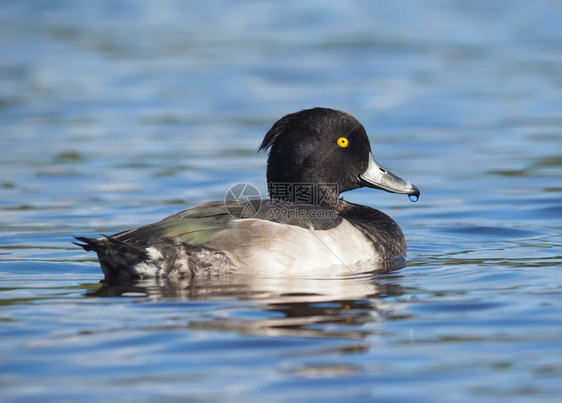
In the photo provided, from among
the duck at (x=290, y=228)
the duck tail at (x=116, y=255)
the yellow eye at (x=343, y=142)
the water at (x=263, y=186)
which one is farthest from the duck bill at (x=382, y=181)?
the duck tail at (x=116, y=255)

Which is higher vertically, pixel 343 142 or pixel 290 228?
pixel 343 142

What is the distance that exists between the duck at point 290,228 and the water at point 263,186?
0.21 meters

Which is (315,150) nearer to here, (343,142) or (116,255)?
(343,142)

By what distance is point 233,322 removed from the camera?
566 cm

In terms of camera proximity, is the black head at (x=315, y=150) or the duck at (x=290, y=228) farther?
the black head at (x=315, y=150)

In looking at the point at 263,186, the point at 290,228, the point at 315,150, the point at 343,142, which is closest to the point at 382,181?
the point at 343,142

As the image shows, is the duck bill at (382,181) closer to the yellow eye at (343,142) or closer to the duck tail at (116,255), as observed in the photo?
the yellow eye at (343,142)

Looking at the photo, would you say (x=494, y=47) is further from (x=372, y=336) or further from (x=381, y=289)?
(x=372, y=336)

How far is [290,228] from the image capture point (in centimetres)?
696

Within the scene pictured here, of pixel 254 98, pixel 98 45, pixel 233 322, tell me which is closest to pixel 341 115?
pixel 233 322

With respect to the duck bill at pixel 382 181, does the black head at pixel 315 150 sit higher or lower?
higher

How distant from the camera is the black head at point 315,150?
299 inches

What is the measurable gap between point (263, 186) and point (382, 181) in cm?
279

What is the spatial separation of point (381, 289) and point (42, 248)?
3.09 metres
